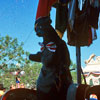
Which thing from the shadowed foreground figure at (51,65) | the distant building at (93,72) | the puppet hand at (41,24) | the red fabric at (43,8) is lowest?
the distant building at (93,72)

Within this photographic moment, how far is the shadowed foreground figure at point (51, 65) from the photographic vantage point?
4.06 feet

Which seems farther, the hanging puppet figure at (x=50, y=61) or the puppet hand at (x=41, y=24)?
the puppet hand at (x=41, y=24)

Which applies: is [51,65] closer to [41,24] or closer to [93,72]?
[41,24]

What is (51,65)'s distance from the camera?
1284 mm

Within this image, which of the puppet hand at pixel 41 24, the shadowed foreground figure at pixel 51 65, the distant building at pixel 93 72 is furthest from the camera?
the distant building at pixel 93 72

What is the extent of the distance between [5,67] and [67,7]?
35.9 feet

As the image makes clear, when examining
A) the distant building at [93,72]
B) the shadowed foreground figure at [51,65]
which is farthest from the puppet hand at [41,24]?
the distant building at [93,72]

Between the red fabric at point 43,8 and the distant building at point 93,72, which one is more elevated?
the red fabric at point 43,8

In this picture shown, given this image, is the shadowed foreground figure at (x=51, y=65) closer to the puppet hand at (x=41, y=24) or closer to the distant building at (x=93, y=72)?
the puppet hand at (x=41, y=24)

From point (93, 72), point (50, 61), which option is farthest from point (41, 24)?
point (93, 72)

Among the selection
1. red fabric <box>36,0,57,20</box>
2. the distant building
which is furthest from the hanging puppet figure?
the distant building

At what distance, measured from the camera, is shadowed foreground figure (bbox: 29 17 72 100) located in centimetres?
124

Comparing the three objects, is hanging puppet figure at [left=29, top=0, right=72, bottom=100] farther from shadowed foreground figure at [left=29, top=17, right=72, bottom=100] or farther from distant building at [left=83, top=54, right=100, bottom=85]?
distant building at [left=83, top=54, right=100, bottom=85]

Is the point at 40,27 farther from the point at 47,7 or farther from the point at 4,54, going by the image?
the point at 4,54
